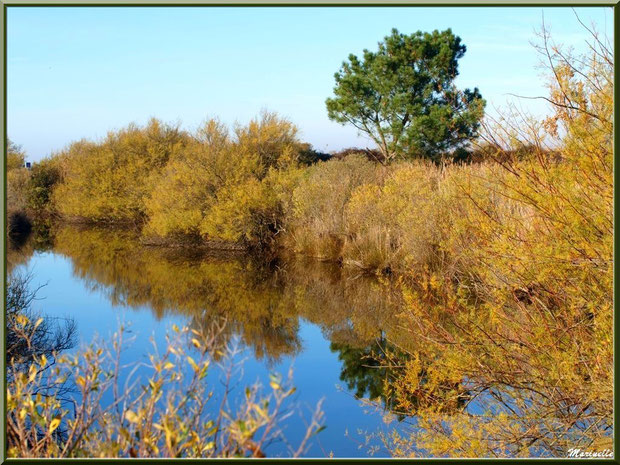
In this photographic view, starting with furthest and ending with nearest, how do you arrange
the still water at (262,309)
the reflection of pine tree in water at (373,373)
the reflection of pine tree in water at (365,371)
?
the reflection of pine tree in water at (365,371)
the still water at (262,309)
the reflection of pine tree in water at (373,373)

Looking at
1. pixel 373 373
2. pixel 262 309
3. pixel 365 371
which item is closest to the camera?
pixel 373 373

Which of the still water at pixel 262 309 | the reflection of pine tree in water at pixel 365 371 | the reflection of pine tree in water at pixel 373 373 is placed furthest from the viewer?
the reflection of pine tree in water at pixel 365 371

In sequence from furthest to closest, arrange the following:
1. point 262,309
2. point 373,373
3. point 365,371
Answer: point 262,309, point 365,371, point 373,373

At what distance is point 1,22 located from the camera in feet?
11.3

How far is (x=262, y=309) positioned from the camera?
15.0m

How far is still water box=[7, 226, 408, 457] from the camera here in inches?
354

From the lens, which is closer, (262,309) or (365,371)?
(365,371)

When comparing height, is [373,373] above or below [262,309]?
below

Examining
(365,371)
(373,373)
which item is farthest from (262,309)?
(373,373)

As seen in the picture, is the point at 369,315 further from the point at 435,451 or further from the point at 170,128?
the point at 170,128

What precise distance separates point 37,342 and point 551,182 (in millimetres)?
8269

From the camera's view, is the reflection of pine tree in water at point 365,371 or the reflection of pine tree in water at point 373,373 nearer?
the reflection of pine tree in water at point 373,373

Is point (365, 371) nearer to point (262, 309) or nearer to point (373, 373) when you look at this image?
point (373, 373)

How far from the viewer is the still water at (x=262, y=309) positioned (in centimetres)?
899
